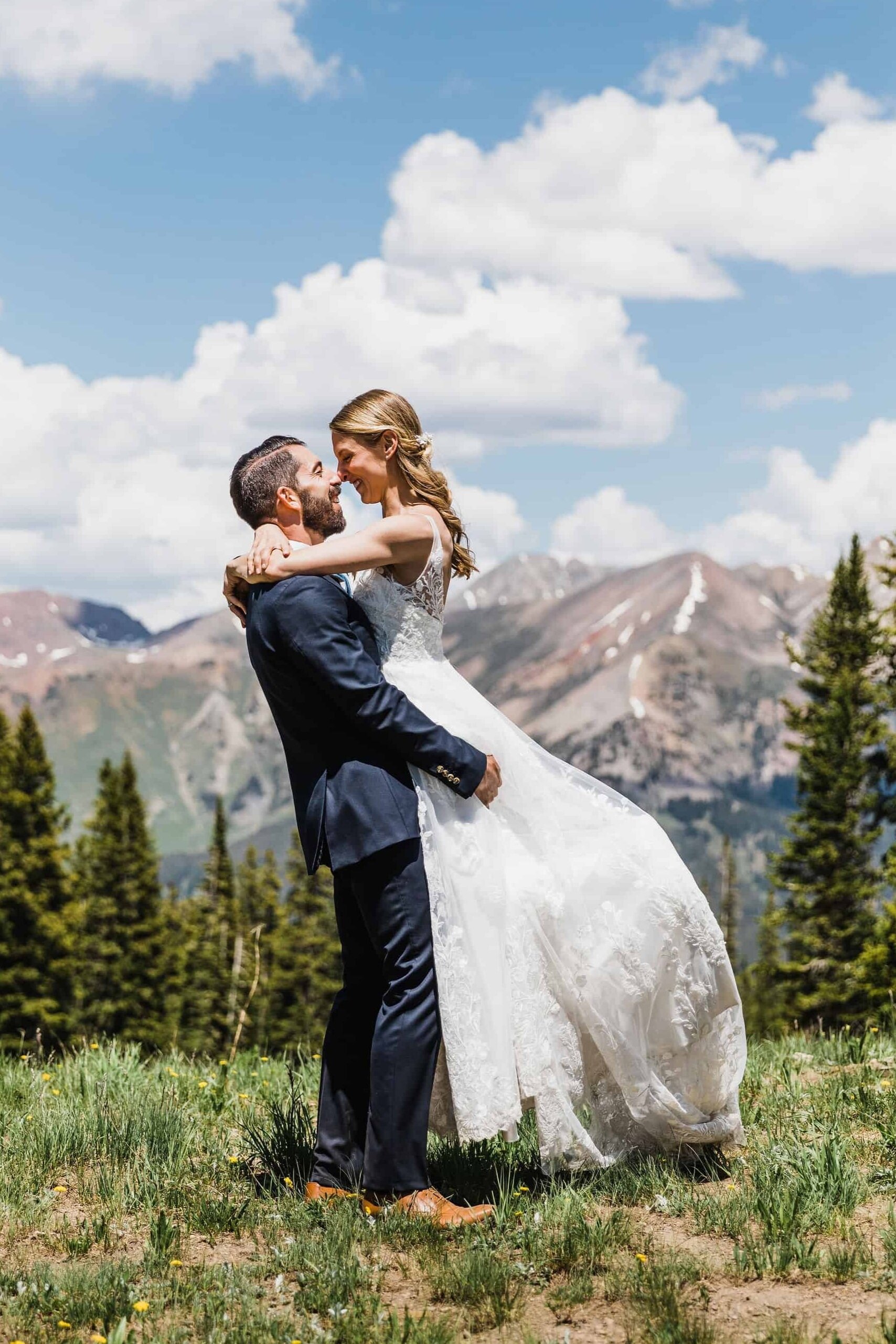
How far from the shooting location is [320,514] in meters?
5.71

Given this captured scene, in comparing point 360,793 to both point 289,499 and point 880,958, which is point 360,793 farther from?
point 880,958

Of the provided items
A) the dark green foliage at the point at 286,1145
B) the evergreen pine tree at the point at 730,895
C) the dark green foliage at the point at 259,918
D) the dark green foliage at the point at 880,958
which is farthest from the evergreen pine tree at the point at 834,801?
the evergreen pine tree at the point at 730,895

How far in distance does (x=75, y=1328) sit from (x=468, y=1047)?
6.18 ft

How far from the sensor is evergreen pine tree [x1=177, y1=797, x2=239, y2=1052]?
62.6 meters

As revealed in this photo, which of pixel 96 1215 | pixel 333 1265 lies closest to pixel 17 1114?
pixel 96 1215

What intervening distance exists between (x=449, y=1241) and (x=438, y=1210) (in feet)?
0.70

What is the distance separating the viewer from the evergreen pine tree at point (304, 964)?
64.6 m

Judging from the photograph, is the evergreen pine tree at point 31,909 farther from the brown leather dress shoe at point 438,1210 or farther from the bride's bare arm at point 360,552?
the brown leather dress shoe at point 438,1210

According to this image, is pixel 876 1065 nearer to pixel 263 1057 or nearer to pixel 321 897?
pixel 263 1057

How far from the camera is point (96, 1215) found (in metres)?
5.38

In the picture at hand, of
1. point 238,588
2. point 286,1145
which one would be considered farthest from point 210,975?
point 238,588

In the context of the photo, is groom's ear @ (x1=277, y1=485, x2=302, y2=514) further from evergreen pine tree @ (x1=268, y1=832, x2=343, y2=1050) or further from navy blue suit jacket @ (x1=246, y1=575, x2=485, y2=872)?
evergreen pine tree @ (x1=268, y1=832, x2=343, y2=1050)

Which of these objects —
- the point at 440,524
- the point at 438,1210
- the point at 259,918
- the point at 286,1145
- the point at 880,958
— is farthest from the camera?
the point at 259,918

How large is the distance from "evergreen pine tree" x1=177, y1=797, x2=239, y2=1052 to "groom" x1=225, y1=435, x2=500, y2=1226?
52.4 metres
